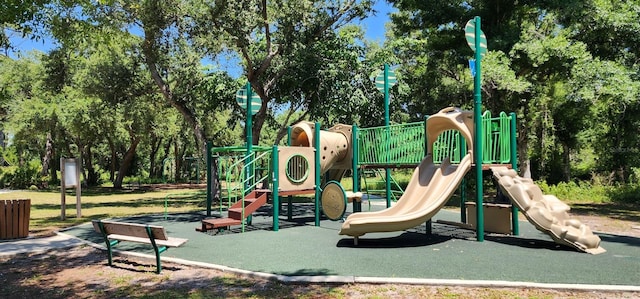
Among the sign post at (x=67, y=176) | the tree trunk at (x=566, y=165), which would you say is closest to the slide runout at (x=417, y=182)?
the sign post at (x=67, y=176)

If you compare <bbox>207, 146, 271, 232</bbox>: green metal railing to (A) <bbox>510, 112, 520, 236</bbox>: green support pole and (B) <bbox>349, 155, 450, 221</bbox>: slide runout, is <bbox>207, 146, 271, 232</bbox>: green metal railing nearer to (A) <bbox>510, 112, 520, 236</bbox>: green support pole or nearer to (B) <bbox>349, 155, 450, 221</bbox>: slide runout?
(B) <bbox>349, 155, 450, 221</bbox>: slide runout

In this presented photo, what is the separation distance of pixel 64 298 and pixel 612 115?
24447mm

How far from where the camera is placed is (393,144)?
36.8 ft

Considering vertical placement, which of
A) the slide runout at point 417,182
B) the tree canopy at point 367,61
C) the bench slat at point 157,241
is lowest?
the bench slat at point 157,241

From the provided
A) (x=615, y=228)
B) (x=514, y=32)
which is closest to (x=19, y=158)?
(x=514, y=32)

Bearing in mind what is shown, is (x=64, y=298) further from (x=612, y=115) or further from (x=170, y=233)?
(x=612, y=115)

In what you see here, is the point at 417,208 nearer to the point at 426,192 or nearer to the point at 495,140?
the point at 426,192

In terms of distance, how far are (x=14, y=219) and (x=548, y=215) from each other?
10.6 meters

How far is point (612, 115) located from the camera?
22.4 m

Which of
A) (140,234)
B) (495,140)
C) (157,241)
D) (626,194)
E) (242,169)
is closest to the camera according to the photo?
(140,234)

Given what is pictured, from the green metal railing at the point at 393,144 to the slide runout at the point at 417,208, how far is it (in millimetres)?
1423

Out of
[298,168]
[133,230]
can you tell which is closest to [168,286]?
[133,230]

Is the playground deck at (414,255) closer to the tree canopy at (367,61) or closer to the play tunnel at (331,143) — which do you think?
the play tunnel at (331,143)

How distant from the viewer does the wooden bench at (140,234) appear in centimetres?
654
